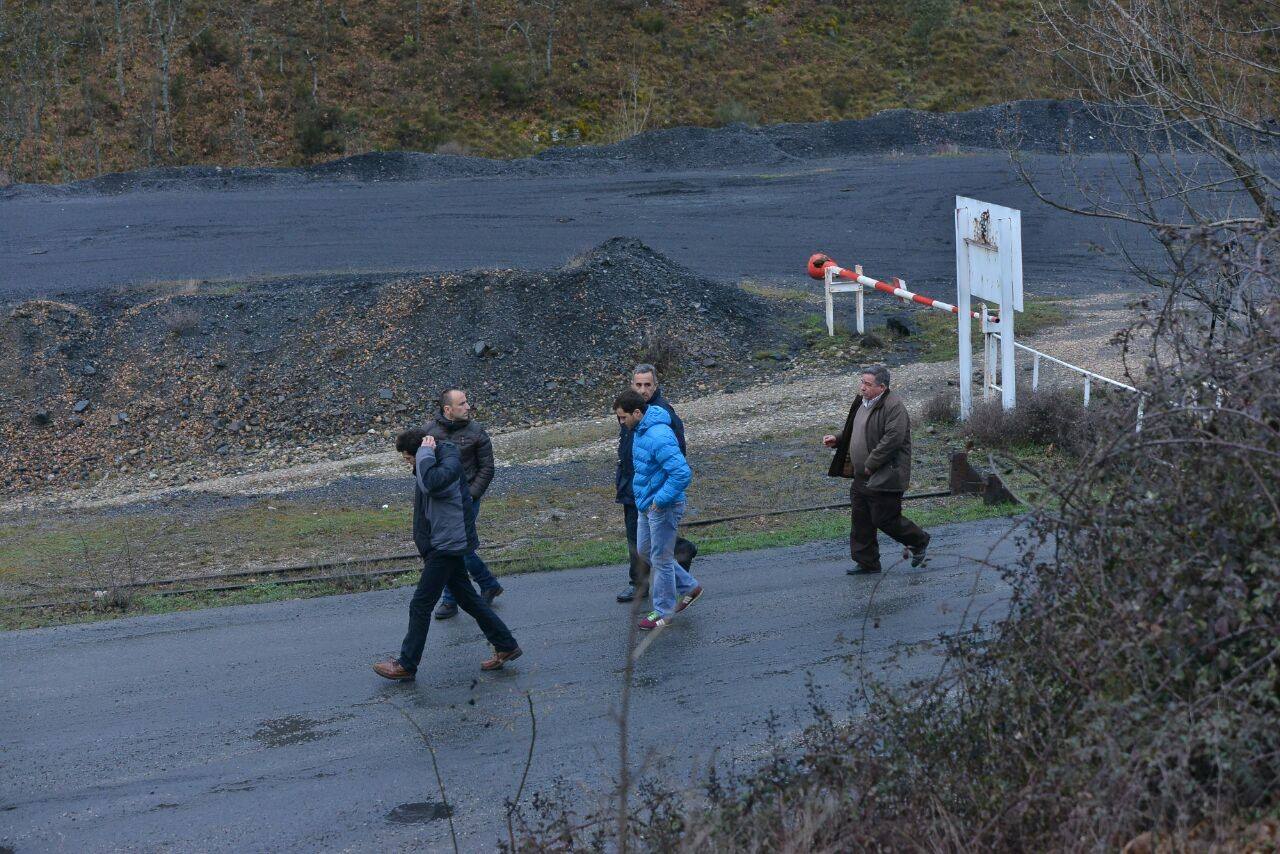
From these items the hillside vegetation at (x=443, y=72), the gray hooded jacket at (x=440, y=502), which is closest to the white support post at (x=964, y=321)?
the gray hooded jacket at (x=440, y=502)

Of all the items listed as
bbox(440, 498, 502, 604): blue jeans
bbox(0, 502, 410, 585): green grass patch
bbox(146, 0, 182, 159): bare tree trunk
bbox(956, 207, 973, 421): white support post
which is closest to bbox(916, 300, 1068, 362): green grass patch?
bbox(956, 207, 973, 421): white support post

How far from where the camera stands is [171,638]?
9.62 metres

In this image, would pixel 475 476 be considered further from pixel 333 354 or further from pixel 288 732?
pixel 333 354

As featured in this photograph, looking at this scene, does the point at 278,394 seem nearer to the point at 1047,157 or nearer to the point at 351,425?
the point at 351,425

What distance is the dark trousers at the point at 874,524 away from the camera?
9.82 metres

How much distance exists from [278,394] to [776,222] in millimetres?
12671

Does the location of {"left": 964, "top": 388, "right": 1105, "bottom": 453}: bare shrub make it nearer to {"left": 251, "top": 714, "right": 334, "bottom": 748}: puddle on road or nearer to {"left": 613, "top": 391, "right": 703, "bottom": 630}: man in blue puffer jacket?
{"left": 613, "top": 391, "right": 703, "bottom": 630}: man in blue puffer jacket

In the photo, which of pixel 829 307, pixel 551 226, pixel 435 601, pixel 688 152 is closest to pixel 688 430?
pixel 829 307

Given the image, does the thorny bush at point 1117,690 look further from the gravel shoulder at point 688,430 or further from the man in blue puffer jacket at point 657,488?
the gravel shoulder at point 688,430

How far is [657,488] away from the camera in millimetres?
8789

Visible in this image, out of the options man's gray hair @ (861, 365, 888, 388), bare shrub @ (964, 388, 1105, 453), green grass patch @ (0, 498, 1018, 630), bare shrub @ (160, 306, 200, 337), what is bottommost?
green grass patch @ (0, 498, 1018, 630)

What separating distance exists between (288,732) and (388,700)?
0.67 m

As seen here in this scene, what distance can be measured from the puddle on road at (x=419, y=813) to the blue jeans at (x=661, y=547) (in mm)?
2880

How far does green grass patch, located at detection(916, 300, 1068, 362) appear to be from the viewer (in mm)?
19891
